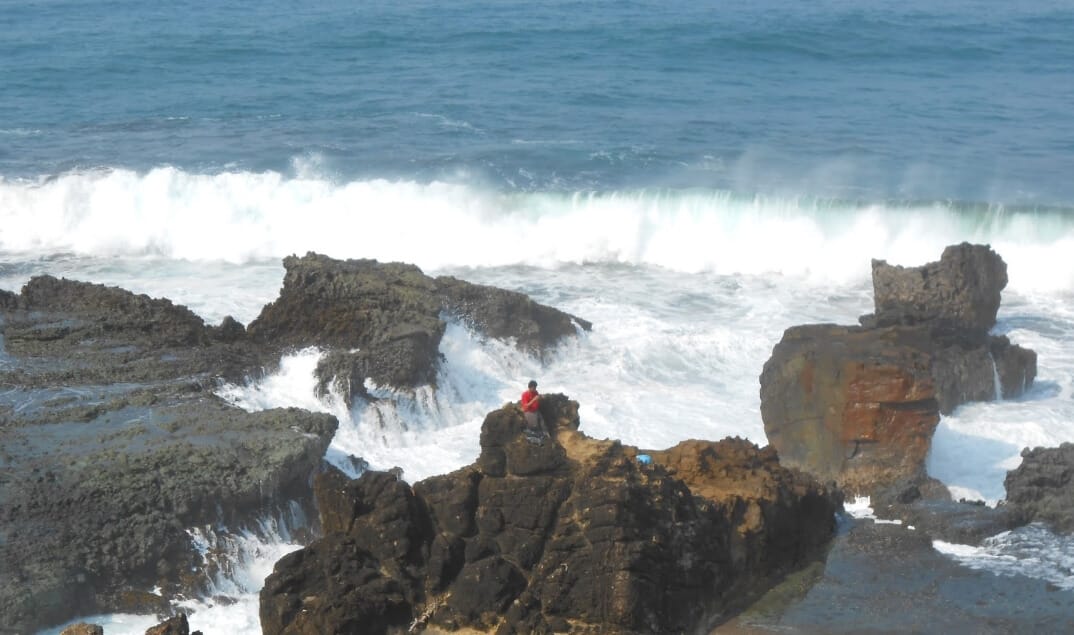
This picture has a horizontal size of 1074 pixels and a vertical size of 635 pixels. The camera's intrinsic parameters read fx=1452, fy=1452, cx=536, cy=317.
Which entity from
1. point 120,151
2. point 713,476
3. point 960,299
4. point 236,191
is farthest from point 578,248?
point 713,476

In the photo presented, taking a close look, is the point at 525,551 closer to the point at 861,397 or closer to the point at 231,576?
the point at 231,576

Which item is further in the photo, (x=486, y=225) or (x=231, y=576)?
(x=486, y=225)

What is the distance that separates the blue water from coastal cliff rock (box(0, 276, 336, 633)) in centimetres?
1521

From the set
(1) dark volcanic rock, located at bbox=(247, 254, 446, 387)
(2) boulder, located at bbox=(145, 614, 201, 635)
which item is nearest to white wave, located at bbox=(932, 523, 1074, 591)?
(2) boulder, located at bbox=(145, 614, 201, 635)

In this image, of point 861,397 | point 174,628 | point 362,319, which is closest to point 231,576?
point 174,628

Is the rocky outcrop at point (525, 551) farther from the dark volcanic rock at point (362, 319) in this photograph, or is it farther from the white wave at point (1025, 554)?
the dark volcanic rock at point (362, 319)

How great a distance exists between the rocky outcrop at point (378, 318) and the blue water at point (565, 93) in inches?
466

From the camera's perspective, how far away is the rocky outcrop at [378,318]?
1766 cm

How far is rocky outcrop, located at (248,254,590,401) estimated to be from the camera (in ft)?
57.9

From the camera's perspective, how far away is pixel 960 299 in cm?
1931

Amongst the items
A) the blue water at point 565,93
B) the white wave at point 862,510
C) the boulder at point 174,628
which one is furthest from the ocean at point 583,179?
the boulder at point 174,628

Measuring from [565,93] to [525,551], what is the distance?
29.3 meters

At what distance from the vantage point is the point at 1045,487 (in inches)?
576

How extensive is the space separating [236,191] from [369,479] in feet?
65.0
